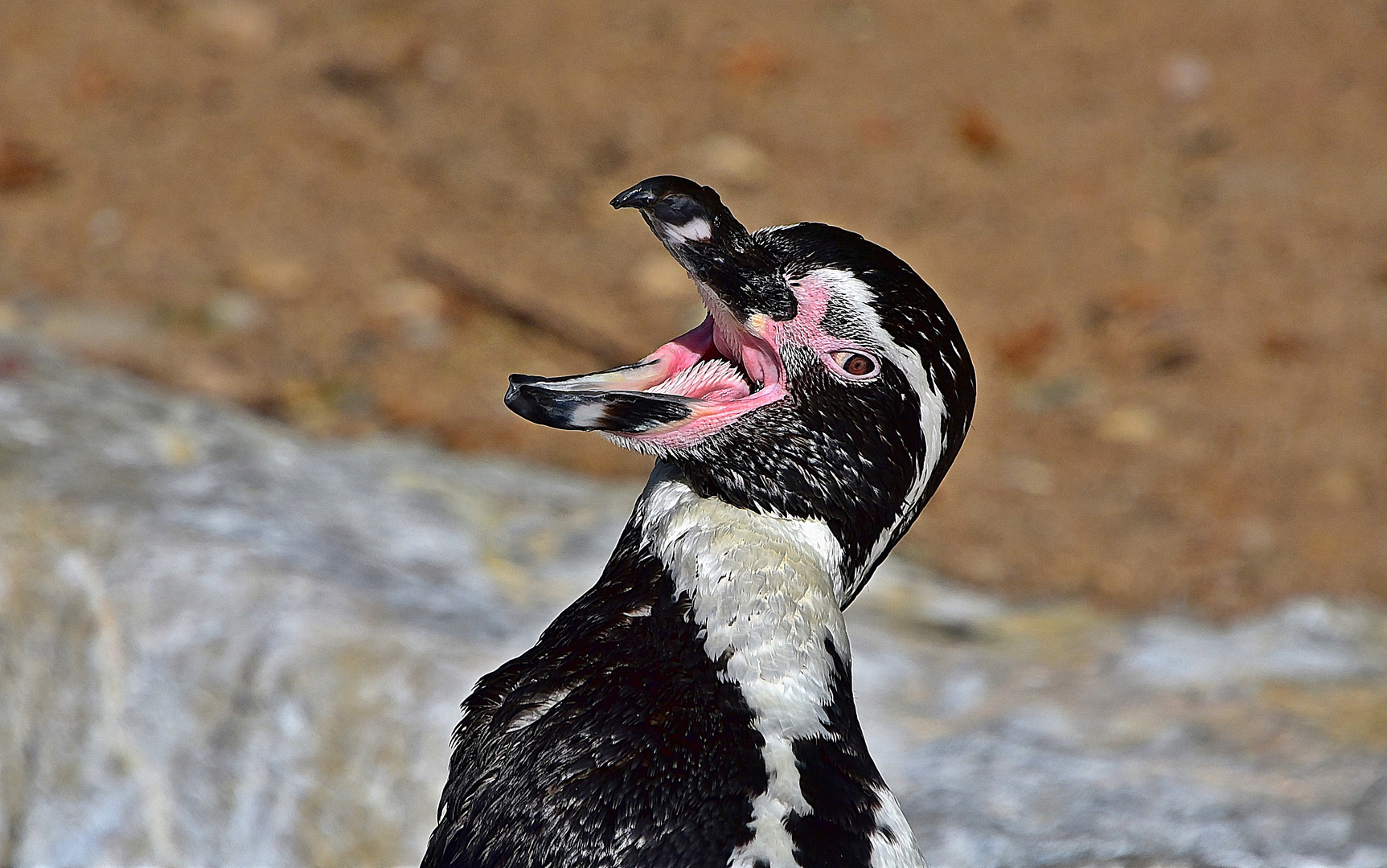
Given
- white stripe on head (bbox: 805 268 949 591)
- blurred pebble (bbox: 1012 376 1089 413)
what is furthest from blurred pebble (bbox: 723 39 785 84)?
white stripe on head (bbox: 805 268 949 591)

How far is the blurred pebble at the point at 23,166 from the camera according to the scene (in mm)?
4277

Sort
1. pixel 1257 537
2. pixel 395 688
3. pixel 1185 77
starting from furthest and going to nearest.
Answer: pixel 1185 77, pixel 1257 537, pixel 395 688

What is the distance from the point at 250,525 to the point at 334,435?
68 cm

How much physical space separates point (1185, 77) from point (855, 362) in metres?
3.63

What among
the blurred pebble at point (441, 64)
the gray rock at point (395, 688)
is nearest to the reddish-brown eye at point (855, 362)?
the gray rock at point (395, 688)

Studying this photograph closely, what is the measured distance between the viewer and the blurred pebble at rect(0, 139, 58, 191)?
4.28 m

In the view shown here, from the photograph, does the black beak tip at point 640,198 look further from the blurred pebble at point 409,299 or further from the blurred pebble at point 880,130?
the blurred pebble at point 880,130

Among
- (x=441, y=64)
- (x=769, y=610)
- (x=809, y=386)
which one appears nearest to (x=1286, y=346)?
(x=441, y=64)

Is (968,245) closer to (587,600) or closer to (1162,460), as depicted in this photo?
(1162,460)

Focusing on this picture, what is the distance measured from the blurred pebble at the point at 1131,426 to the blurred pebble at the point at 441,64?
2189 mm

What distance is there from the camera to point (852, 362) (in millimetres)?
1825

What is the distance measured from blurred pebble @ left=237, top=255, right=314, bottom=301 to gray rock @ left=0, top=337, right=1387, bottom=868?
3.17 feet

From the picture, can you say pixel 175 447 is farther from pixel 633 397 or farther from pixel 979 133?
pixel 979 133

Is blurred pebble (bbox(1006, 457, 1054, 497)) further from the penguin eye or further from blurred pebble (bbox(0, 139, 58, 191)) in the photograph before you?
blurred pebble (bbox(0, 139, 58, 191))
